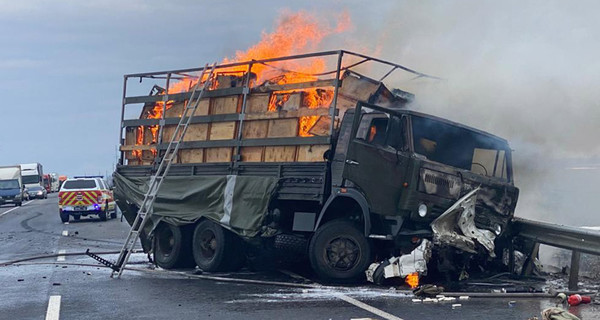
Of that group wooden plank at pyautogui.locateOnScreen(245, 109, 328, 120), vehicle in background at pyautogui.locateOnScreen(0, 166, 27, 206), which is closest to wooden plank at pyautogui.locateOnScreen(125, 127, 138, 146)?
wooden plank at pyautogui.locateOnScreen(245, 109, 328, 120)

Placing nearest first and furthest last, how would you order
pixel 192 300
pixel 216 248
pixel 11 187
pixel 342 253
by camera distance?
pixel 192 300 < pixel 342 253 < pixel 216 248 < pixel 11 187

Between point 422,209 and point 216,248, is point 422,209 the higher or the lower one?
the higher one

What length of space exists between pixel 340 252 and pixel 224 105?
149 inches

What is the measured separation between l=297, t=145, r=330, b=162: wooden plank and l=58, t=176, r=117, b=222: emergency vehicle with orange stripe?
20122 mm

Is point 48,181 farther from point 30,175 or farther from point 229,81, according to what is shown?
point 229,81

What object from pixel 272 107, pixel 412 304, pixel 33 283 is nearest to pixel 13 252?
pixel 33 283

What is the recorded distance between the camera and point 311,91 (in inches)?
477

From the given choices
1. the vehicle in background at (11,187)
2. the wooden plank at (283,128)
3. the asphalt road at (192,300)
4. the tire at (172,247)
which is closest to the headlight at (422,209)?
the asphalt road at (192,300)

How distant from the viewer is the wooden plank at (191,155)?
14086 millimetres

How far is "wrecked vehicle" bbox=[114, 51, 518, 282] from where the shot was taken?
1102 centimetres

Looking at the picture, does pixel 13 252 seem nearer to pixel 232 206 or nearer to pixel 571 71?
pixel 232 206

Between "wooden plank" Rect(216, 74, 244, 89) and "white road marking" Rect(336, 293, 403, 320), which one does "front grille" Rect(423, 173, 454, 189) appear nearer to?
"white road marking" Rect(336, 293, 403, 320)

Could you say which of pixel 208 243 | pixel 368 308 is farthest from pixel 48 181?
pixel 368 308

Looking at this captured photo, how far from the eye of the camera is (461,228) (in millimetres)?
10812
